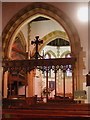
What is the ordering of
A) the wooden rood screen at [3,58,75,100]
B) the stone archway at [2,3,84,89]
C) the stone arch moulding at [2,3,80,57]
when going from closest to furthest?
the wooden rood screen at [3,58,75,100] < the stone archway at [2,3,84,89] < the stone arch moulding at [2,3,80,57]

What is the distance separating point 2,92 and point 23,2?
4.16m

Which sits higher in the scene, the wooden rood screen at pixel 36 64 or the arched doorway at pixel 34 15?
the arched doorway at pixel 34 15

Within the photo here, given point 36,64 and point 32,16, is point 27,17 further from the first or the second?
point 36,64

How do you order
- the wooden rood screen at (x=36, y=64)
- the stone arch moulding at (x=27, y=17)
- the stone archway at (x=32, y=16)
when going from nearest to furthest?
the wooden rood screen at (x=36, y=64), the stone archway at (x=32, y=16), the stone arch moulding at (x=27, y=17)

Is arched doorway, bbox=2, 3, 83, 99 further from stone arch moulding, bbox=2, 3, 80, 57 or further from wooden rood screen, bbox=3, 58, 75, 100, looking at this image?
wooden rood screen, bbox=3, 58, 75, 100

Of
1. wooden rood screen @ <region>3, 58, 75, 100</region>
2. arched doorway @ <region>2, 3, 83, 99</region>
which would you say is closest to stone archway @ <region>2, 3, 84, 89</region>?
arched doorway @ <region>2, 3, 83, 99</region>

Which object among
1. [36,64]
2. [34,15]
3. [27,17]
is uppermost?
[34,15]

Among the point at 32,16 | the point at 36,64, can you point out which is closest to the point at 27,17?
the point at 32,16

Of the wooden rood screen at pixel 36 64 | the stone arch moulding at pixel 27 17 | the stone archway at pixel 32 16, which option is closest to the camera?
the wooden rood screen at pixel 36 64

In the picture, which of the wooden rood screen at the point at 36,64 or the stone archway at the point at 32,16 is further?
the stone archway at the point at 32,16

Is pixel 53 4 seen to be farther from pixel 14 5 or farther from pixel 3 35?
pixel 3 35

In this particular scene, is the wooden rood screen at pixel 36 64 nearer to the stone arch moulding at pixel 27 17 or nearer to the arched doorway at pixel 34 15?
the arched doorway at pixel 34 15

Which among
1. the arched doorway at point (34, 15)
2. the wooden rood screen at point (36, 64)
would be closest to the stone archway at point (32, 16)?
the arched doorway at point (34, 15)

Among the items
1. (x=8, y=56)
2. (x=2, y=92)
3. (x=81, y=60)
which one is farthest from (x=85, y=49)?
(x=2, y=92)
